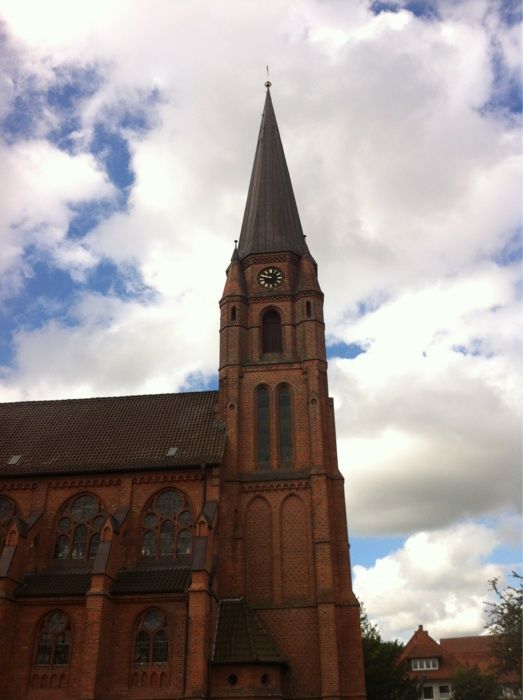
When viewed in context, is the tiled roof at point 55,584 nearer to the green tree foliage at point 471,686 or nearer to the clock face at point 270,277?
the clock face at point 270,277

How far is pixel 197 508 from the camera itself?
32.0 m

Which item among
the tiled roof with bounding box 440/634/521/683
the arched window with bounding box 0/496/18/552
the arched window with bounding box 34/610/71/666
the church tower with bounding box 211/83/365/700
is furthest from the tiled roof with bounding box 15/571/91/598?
the tiled roof with bounding box 440/634/521/683

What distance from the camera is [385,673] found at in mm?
43188

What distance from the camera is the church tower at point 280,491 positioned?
2869 cm

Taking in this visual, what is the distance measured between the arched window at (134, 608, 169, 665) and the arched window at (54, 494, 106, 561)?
4982mm

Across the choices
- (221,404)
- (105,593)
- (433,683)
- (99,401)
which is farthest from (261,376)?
(433,683)

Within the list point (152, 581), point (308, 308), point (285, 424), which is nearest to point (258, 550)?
point (152, 581)

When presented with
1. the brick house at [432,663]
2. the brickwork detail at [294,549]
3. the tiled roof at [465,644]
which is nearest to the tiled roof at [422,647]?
the brick house at [432,663]

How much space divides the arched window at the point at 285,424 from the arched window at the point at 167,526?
19.4ft

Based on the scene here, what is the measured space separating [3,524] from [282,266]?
22148 mm

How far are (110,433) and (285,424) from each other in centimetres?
1028

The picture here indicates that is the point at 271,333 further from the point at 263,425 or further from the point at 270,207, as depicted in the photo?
the point at 270,207

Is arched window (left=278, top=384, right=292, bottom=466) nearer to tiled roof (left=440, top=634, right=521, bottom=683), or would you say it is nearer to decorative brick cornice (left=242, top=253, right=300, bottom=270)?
decorative brick cornice (left=242, top=253, right=300, bottom=270)

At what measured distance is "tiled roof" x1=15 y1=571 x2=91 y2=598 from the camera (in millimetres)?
29344
